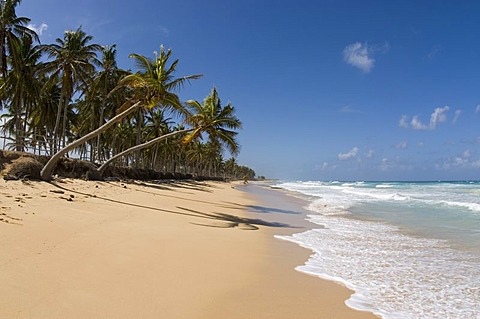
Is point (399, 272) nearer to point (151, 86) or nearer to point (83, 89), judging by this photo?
point (151, 86)

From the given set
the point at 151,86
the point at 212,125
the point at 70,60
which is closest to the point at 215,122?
the point at 212,125

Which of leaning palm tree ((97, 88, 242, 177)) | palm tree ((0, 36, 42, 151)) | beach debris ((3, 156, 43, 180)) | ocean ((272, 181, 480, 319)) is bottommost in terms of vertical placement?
ocean ((272, 181, 480, 319))

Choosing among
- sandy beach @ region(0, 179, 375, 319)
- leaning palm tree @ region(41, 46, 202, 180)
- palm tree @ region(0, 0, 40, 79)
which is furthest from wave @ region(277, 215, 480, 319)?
palm tree @ region(0, 0, 40, 79)

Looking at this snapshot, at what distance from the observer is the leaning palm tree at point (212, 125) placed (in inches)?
782

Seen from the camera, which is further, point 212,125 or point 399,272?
point 212,125

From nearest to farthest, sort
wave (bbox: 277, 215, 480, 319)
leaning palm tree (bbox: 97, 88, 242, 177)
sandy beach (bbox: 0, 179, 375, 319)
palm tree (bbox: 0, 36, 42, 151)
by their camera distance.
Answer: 1. sandy beach (bbox: 0, 179, 375, 319)
2. wave (bbox: 277, 215, 480, 319)
3. leaning palm tree (bbox: 97, 88, 242, 177)
4. palm tree (bbox: 0, 36, 42, 151)

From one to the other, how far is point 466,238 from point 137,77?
1403cm

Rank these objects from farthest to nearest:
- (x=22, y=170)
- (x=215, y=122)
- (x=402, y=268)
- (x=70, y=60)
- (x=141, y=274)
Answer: (x=70, y=60) < (x=215, y=122) < (x=22, y=170) < (x=402, y=268) < (x=141, y=274)

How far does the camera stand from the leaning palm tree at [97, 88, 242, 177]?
19.9 m

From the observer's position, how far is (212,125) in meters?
21.1

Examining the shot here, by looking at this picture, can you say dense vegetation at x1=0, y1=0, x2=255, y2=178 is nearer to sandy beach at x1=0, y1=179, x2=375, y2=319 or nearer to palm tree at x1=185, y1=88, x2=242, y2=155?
palm tree at x1=185, y1=88, x2=242, y2=155

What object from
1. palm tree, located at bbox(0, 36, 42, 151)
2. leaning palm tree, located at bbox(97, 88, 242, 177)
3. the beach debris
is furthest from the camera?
palm tree, located at bbox(0, 36, 42, 151)

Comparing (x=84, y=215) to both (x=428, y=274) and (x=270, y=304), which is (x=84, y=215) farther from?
(x=428, y=274)

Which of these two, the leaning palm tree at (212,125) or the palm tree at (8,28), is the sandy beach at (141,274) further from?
the palm tree at (8,28)
